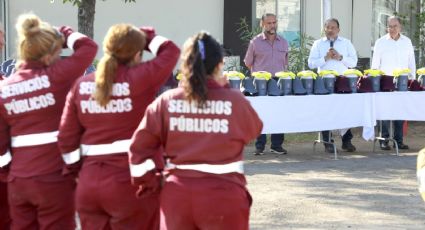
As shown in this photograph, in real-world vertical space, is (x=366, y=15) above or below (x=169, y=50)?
above

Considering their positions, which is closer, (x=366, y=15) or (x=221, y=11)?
(x=221, y=11)

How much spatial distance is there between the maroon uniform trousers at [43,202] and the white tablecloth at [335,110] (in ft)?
16.9

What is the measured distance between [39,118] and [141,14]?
10551 millimetres

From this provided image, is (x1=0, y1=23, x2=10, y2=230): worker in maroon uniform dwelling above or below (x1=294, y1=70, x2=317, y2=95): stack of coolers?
below

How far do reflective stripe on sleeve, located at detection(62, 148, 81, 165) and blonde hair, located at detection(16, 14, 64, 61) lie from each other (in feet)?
1.99

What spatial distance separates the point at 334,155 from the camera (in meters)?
10.7

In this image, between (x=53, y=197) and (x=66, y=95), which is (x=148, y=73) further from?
(x=53, y=197)

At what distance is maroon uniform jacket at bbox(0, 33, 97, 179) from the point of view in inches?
181

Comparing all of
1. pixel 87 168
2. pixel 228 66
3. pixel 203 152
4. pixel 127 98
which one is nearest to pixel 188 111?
pixel 203 152

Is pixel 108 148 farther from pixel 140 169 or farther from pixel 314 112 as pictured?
pixel 314 112

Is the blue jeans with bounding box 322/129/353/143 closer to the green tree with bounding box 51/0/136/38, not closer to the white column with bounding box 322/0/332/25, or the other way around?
the white column with bounding box 322/0/332/25

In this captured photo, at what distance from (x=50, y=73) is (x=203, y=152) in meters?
1.17

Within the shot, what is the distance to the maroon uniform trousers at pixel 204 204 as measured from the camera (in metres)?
3.95

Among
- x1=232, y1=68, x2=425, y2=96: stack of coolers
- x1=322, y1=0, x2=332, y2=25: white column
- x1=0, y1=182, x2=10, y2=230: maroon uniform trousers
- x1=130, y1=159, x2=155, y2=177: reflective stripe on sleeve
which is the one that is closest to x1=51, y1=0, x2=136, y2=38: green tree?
x1=232, y1=68, x2=425, y2=96: stack of coolers
